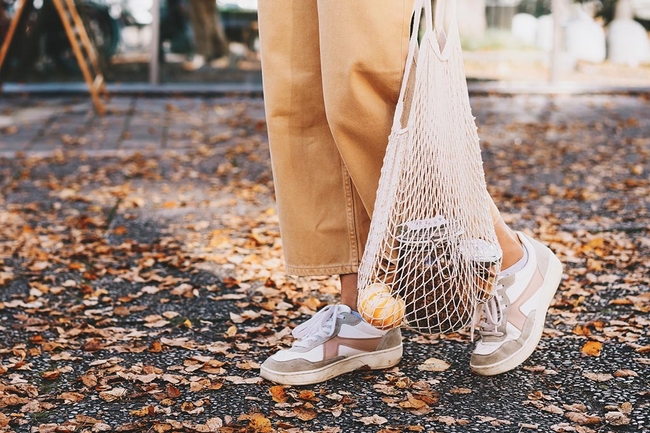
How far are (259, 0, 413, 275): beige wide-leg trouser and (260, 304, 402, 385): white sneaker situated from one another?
0.47 feet

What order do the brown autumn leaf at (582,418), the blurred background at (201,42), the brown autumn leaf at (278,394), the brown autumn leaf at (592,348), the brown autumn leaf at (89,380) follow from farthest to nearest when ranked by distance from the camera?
the blurred background at (201,42)
the brown autumn leaf at (592,348)
the brown autumn leaf at (89,380)
the brown autumn leaf at (278,394)
the brown autumn leaf at (582,418)

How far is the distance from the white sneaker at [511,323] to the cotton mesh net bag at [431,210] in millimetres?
68

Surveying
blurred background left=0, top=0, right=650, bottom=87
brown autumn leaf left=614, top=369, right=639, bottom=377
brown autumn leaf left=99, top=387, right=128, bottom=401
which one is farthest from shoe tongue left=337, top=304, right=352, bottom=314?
blurred background left=0, top=0, right=650, bottom=87

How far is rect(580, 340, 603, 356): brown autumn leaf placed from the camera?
2270 mm

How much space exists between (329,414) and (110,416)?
0.50 meters

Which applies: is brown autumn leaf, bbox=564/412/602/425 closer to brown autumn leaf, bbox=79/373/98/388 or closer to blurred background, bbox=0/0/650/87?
brown autumn leaf, bbox=79/373/98/388

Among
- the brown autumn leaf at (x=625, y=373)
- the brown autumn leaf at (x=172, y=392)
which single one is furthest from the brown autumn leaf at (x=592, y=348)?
the brown autumn leaf at (x=172, y=392)

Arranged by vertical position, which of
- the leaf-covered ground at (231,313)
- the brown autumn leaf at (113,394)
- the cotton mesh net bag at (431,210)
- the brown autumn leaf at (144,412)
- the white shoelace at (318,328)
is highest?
the cotton mesh net bag at (431,210)

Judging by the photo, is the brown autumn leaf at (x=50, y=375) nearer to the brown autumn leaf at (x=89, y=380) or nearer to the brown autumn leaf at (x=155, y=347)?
the brown autumn leaf at (x=89, y=380)

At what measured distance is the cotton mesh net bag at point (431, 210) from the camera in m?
1.91

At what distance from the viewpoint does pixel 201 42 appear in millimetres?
8852

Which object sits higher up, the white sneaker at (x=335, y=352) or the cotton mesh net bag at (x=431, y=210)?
the cotton mesh net bag at (x=431, y=210)

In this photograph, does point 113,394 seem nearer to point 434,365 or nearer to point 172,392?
point 172,392

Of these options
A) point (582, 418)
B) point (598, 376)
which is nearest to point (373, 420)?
point (582, 418)
